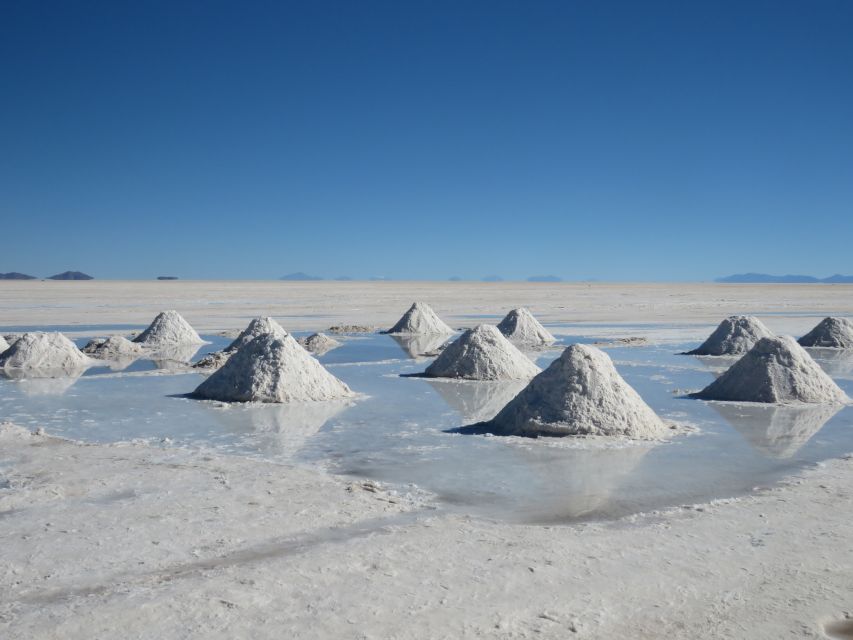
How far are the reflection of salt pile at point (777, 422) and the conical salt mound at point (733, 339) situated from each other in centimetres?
523

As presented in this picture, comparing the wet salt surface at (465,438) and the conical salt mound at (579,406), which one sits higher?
the conical salt mound at (579,406)

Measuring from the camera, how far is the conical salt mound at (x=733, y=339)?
44.6 feet

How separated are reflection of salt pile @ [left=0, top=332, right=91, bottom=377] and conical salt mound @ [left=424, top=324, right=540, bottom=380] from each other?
198 inches

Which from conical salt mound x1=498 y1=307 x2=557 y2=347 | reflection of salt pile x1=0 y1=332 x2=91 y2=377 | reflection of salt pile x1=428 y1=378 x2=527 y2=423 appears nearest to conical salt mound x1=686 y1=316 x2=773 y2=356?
conical salt mound x1=498 y1=307 x2=557 y2=347

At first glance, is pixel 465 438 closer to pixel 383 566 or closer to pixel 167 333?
pixel 383 566

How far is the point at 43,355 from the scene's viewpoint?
11.5 meters

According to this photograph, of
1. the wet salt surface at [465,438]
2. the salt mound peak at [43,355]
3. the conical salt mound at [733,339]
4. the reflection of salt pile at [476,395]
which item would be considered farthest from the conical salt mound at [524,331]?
the salt mound peak at [43,355]

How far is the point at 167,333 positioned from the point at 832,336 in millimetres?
11924

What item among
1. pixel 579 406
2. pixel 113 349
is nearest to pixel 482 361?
pixel 579 406

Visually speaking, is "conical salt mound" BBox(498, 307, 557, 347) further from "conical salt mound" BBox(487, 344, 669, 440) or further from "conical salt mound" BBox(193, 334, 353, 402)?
"conical salt mound" BBox(487, 344, 669, 440)

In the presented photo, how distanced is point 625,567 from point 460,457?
2.37m

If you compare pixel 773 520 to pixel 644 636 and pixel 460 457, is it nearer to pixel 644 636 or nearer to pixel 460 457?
pixel 644 636

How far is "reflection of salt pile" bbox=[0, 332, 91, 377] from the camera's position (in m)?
11.4

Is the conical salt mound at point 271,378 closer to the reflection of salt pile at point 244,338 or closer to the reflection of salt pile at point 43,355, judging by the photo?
the reflection of salt pile at point 244,338
